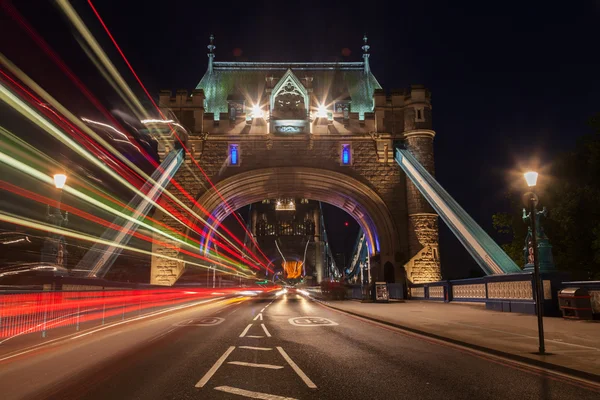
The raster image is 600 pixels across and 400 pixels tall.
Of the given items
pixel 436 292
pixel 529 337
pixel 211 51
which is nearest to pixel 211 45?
pixel 211 51

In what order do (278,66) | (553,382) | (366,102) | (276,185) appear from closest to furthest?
(553,382), (276,185), (366,102), (278,66)

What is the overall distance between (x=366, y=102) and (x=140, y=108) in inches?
749

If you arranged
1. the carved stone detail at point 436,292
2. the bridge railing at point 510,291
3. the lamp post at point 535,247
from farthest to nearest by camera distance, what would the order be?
the carved stone detail at point 436,292, the bridge railing at point 510,291, the lamp post at point 535,247

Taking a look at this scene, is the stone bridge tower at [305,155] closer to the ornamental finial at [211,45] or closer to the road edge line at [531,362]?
the ornamental finial at [211,45]

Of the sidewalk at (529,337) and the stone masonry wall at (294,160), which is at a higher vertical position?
the stone masonry wall at (294,160)

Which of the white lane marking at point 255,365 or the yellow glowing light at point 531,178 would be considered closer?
the white lane marking at point 255,365

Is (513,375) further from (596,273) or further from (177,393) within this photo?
(596,273)

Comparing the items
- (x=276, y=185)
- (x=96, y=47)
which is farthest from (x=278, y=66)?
(x=96, y=47)

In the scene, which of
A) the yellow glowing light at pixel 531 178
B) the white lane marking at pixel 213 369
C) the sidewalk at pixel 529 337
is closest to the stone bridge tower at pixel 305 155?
the sidewalk at pixel 529 337

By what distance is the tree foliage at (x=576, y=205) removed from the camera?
24.8m

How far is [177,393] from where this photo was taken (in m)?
5.58

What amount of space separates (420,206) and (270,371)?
1149 inches

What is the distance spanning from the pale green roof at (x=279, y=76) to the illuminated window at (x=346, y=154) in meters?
5.89

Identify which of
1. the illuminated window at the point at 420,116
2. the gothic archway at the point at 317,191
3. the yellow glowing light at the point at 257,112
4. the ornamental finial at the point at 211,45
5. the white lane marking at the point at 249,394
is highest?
the ornamental finial at the point at 211,45
